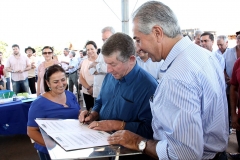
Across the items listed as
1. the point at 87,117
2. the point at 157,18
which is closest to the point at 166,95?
the point at 157,18

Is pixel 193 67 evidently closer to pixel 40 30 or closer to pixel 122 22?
Result: pixel 122 22

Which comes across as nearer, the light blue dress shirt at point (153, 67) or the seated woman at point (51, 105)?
the seated woman at point (51, 105)

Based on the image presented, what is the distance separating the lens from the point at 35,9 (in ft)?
40.5

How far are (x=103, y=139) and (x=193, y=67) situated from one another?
0.56 metres

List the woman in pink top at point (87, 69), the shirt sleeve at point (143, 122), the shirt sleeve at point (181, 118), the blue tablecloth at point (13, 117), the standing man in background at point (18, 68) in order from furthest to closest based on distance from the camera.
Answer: the standing man in background at point (18, 68) < the woman in pink top at point (87, 69) < the blue tablecloth at point (13, 117) < the shirt sleeve at point (143, 122) < the shirt sleeve at point (181, 118)

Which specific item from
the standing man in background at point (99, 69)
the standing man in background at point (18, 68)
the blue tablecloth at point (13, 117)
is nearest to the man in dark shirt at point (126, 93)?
the standing man in background at point (99, 69)

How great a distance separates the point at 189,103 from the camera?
79 cm

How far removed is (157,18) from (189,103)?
35 cm

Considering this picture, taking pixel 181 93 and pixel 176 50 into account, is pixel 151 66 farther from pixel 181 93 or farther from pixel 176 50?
pixel 181 93

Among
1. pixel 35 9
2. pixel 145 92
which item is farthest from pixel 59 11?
pixel 145 92

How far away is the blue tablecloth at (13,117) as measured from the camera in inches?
137

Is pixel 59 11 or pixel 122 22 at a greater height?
pixel 59 11

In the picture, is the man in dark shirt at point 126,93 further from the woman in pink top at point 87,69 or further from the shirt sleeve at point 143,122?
the woman in pink top at point 87,69

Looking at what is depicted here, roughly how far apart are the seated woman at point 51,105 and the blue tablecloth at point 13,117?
1.71m
